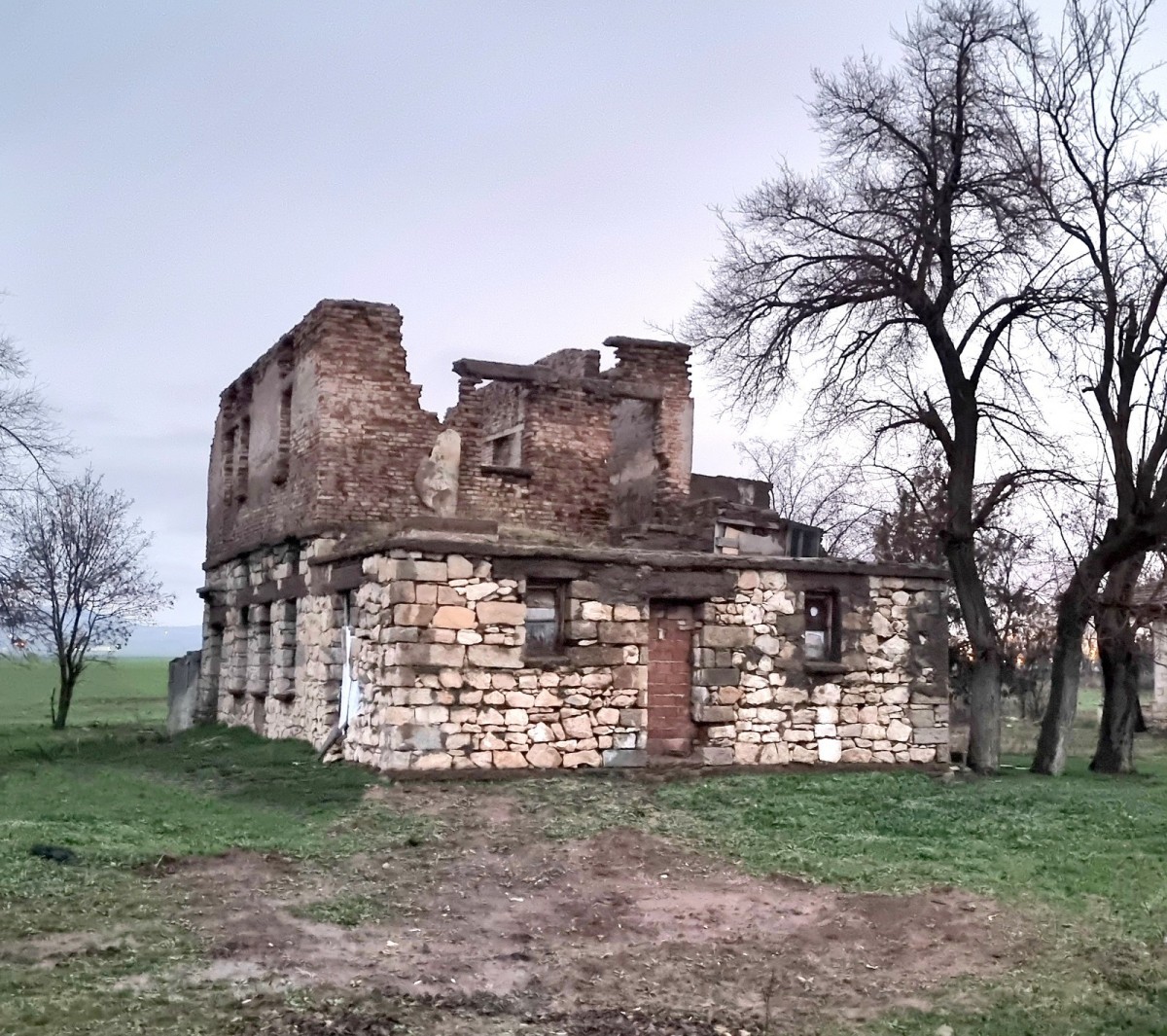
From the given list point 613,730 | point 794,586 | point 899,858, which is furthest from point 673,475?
point 899,858

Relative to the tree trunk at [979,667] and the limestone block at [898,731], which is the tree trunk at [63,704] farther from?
the tree trunk at [979,667]

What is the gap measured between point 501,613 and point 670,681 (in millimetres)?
2410

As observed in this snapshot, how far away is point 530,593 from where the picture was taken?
1552 centimetres

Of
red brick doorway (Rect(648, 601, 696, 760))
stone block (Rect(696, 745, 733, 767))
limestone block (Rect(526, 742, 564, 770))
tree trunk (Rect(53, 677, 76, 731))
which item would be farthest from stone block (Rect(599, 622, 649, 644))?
tree trunk (Rect(53, 677, 76, 731))

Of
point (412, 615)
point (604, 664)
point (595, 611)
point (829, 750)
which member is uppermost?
point (595, 611)

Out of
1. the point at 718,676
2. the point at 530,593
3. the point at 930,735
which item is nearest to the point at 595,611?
the point at 530,593

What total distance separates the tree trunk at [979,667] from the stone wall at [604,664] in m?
0.95

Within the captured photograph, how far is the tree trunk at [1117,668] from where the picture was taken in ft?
63.0

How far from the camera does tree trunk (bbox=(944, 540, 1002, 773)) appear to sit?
18.2 m

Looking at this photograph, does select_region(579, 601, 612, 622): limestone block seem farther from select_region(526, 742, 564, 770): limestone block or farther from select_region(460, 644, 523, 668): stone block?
select_region(526, 742, 564, 770): limestone block

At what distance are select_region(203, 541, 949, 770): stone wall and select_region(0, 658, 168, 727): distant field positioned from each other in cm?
1622

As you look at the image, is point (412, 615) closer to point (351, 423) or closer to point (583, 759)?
point (583, 759)

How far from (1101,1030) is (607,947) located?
3.16 meters

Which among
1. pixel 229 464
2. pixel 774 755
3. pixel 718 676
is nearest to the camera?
pixel 718 676
